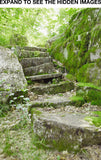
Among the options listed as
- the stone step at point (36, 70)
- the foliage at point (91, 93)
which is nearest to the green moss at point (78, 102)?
the foliage at point (91, 93)

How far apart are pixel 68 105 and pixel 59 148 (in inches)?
38.6

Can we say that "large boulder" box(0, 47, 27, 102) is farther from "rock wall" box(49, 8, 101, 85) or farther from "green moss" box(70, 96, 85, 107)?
"rock wall" box(49, 8, 101, 85)

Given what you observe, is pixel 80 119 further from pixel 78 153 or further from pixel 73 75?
pixel 73 75

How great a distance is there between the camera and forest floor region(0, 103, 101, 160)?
1492mm

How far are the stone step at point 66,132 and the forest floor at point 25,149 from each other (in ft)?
0.27

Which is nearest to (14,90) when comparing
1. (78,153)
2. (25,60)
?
(78,153)

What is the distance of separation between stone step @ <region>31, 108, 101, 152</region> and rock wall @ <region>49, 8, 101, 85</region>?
1.58 meters

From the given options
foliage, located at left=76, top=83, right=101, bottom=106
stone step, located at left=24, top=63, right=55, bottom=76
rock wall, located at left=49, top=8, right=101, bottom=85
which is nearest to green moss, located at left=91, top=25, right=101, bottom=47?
rock wall, located at left=49, top=8, right=101, bottom=85

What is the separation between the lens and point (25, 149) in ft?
5.22

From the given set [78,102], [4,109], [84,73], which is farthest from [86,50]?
[4,109]

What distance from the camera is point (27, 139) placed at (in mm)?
1804

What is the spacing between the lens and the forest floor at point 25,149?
149 centimetres

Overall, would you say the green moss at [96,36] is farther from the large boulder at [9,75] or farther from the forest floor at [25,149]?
the forest floor at [25,149]

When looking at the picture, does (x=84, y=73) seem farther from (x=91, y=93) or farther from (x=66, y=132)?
(x=66, y=132)
